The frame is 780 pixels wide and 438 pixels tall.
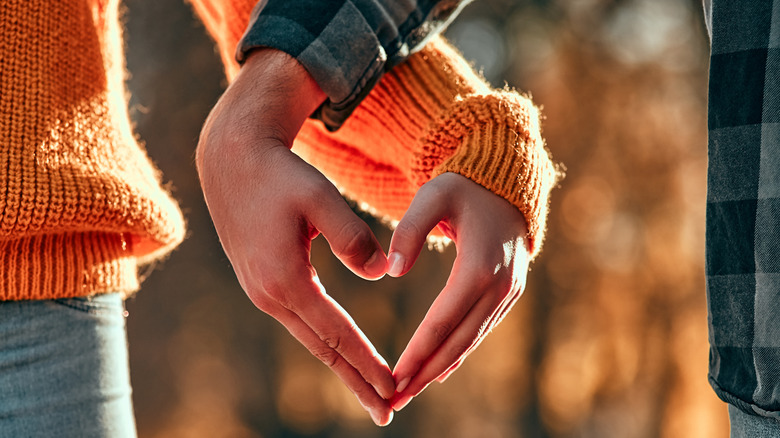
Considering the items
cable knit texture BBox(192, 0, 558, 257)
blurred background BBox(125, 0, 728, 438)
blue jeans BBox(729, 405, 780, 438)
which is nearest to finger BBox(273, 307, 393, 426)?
cable knit texture BBox(192, 0, 558, 257)

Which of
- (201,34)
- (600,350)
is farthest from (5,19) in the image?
(600,350)

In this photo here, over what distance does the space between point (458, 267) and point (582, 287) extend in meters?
5.17

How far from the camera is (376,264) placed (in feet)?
2.14

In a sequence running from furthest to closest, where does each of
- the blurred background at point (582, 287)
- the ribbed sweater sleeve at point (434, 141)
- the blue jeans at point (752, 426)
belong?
1. the blurred background at point (582, 287)
2. the ribbed sweater sleeve at point (434, 141)
3. the blue jeans at point (752, 426)

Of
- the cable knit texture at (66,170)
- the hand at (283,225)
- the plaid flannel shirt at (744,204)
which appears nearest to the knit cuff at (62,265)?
the cable knit texture at (66,170)

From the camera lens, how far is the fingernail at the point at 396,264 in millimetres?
635

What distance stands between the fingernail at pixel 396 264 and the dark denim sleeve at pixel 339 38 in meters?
0.24

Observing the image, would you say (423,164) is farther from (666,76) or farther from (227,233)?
(666,76)

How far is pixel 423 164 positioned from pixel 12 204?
1.48 feet

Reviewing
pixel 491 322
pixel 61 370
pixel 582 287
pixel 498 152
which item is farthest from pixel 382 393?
pixel 582 287

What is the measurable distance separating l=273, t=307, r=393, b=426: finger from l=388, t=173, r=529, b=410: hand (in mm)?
18

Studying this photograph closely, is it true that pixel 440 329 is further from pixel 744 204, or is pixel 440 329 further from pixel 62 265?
pixel 62 265

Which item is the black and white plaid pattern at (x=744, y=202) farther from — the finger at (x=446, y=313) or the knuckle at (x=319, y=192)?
the knuckle at (x=319, y=192)

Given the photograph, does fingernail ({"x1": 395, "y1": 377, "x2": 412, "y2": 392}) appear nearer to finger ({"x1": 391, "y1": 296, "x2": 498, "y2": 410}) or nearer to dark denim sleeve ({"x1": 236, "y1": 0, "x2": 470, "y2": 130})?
finger ({"x1": 391, "y1": 296, "x2": 498, "y2": 410})
